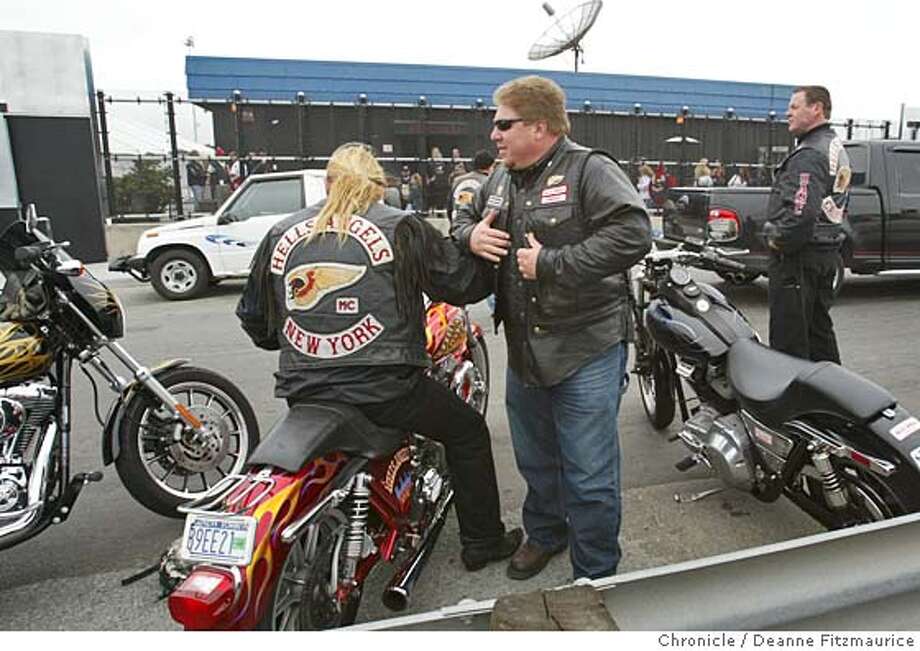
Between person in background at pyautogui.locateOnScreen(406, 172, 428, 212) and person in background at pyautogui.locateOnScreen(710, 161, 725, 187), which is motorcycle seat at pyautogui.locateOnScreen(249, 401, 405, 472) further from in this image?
person in background at pyautogui.locateOnScreen(710, 161, 725, 187)

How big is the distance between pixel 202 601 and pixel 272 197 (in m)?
8.61

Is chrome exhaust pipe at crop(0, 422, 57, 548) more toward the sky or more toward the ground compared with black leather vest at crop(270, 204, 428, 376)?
more toward the ground

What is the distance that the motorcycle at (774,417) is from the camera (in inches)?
109

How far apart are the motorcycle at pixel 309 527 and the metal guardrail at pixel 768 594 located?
76 cm

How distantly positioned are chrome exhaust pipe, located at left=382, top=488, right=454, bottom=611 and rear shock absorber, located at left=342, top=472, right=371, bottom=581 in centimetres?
28

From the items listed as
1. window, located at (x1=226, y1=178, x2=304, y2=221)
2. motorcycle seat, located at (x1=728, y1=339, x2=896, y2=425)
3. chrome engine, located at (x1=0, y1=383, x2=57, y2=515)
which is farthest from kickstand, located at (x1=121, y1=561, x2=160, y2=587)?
window, located at (x1=226, y1=178, x2=304, y2=221)

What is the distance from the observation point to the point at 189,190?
1566 cm

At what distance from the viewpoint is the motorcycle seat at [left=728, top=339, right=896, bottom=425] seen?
9.25 feet

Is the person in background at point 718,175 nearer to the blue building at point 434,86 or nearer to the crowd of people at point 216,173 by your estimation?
the blue building at point 434,86

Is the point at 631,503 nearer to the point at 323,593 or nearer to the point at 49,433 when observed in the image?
the point at 323,593

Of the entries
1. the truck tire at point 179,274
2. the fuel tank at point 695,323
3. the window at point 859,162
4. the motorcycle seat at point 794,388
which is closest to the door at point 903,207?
the window at point 859,162

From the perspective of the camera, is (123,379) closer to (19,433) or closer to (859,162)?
(19,433)

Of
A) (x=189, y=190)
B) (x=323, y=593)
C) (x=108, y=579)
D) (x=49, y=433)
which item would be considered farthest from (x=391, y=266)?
(x=189, y=190)

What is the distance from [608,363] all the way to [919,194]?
809cm
